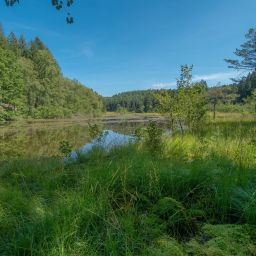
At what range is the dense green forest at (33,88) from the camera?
33906mm

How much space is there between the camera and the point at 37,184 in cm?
441

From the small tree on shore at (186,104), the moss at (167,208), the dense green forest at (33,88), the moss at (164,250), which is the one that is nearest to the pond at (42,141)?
the small tree on shore at (186,104)

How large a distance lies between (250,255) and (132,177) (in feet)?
5.45

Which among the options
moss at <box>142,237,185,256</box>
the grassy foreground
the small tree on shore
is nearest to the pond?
the small tree on shore

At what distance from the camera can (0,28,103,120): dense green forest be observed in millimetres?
33906

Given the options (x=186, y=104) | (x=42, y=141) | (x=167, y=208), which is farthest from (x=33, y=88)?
(x=167, y=208)

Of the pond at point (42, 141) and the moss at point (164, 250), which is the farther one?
the pond at point (42, 141)

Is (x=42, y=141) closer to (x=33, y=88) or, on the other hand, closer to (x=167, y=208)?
(x=167, y=208)

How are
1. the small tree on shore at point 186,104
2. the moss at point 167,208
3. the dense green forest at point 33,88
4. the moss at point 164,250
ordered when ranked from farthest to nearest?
the dense green forest at point 33,88
the small tree on shore at point 186,104
the moss at point 167,208
the moss at point 164,250

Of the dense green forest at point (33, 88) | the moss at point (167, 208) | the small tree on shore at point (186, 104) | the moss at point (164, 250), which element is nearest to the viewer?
the moss at point (164, 250)

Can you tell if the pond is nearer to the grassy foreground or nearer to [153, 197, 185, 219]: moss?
the grassy foreground

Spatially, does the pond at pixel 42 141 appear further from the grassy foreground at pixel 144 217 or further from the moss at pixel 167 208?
the moss at pixel 167 208

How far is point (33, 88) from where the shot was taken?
155 feet

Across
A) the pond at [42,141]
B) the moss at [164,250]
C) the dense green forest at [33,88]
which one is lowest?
the pond at [42,141]
